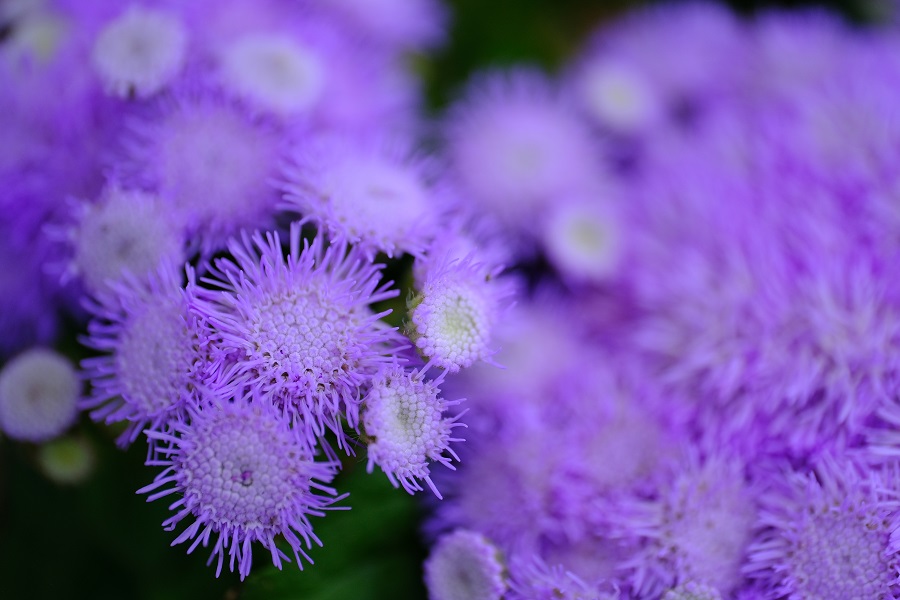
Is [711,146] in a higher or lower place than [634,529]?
higher

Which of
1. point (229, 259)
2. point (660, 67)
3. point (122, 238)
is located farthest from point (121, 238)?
point (660, 67)

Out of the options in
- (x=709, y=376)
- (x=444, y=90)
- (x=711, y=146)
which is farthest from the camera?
(x=444, y=90)

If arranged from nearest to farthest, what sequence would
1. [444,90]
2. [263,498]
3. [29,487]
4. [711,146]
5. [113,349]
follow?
[263,498] → [113,349] → [29,487] → [711,146] → [444,90]

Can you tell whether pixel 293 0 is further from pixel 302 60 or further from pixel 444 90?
pixel 444 90

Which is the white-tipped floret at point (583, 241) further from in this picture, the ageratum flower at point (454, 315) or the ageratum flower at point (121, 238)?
the ageratum flower at point (121, 238)

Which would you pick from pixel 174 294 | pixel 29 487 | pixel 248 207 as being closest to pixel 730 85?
pixel 248 207

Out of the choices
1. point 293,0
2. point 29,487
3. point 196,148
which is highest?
point 293,0

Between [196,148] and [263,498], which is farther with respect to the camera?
[196,148]

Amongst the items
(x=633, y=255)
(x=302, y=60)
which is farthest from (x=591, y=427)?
(x=302, y=60)
